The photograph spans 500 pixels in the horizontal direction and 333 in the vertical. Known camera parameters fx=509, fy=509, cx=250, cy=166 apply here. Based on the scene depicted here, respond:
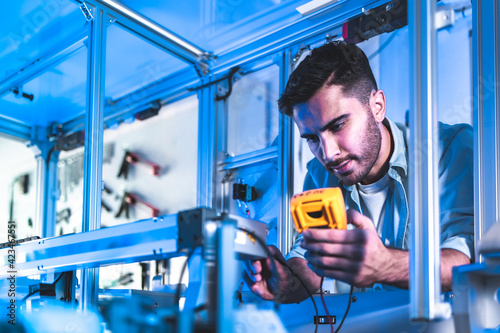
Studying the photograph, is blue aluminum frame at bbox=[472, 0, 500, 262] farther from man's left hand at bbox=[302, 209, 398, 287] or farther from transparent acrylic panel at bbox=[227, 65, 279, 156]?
transparent acrylic panel at bbox=[227, 65, 279, 156]

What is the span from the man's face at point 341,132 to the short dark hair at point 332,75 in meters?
0.03

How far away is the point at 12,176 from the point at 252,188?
2076mm

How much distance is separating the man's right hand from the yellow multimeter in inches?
6.7

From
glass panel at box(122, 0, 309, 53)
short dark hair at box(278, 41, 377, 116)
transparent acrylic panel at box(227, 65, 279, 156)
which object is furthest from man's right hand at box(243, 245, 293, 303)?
glass panel at box(122, 0, 309, 53)

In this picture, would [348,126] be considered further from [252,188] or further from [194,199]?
[194,199]

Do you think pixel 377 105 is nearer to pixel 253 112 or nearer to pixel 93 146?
pixel 253 112

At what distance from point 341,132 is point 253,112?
0.77 m

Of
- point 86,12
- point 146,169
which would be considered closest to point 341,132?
point 86,12

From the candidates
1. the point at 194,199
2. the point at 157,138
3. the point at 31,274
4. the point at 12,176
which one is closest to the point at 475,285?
the point at 31,274

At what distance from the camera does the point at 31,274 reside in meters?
1.63

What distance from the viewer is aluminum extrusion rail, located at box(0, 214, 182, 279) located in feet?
3.96

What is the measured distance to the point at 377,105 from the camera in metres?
2.04

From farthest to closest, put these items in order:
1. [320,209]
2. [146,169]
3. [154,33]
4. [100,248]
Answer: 1. [146,169]
2. [154,33]
3. [100,248]
4. [320,209]

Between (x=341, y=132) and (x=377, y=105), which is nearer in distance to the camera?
(x=341, y=132)
